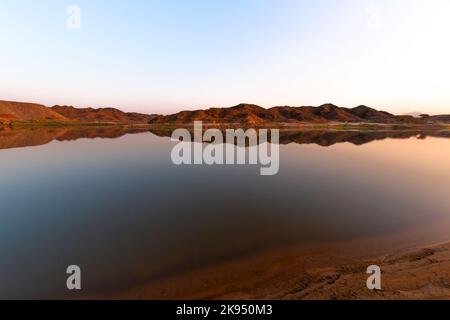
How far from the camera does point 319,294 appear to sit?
21.2ft

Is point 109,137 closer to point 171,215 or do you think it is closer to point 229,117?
point 171,215

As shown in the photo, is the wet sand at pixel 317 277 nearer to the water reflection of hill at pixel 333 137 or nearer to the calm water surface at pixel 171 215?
the calm water surface at pixel 171 215

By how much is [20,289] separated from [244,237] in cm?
705

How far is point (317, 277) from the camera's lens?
7.39 metres

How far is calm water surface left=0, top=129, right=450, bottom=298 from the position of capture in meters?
7.94

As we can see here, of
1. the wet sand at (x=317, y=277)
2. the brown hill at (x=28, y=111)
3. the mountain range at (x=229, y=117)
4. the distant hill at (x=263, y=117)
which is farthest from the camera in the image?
the distant hill at (x=263, y=117)

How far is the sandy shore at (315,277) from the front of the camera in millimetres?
6523

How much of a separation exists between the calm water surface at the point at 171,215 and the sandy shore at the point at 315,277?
2.10ft

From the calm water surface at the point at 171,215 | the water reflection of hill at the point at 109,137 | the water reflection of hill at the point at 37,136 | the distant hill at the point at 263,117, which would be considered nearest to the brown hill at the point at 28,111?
the distant hill at the point at 263,117

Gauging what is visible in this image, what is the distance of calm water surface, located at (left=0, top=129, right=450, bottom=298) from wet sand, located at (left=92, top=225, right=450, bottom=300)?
0.58 meters

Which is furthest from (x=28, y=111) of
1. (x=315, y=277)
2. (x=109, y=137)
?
(x=315, y=277)

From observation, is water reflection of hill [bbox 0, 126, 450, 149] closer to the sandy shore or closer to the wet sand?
the wet sand

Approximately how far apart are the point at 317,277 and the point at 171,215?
7.07 meters
